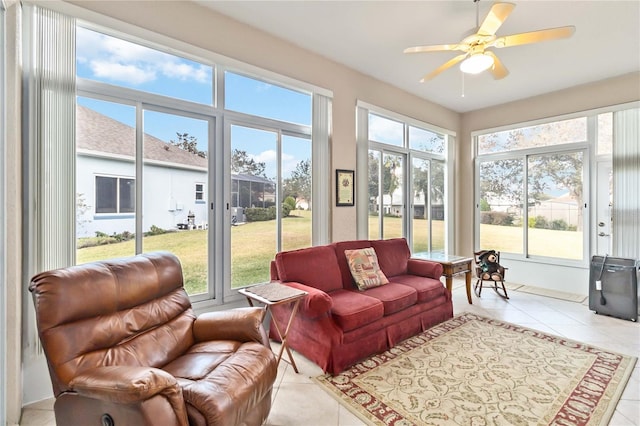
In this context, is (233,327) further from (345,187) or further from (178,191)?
(345,187)

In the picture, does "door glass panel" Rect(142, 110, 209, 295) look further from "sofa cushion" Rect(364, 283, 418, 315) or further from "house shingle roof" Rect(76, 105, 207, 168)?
"sofa cushion" Rect(364, 283, 418, 315)

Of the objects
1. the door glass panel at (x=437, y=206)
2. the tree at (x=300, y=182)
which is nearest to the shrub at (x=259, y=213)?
the tree at (x=300, y=182)

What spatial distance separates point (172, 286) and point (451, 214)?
5.10 metres

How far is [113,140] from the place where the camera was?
244cm

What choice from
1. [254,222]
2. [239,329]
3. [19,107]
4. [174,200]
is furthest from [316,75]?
[239,329]

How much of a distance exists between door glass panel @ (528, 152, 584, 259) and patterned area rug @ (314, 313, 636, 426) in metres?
2.45

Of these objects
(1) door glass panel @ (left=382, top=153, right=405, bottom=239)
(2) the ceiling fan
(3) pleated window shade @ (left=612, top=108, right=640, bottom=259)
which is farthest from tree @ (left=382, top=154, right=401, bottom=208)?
(3) pleated window shade @ (left=612, top=108, right=640, bottom=259)

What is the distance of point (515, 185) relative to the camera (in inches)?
211

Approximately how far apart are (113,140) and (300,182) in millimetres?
1886

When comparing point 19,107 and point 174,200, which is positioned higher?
point 19,107

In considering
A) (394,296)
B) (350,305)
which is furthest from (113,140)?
(394,296)

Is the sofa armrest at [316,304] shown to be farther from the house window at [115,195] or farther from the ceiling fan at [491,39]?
the ceiling fan at [491,39]

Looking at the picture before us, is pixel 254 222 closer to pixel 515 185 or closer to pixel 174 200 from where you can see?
pixel 174 200

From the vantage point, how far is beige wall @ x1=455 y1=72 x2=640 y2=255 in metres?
4.18
